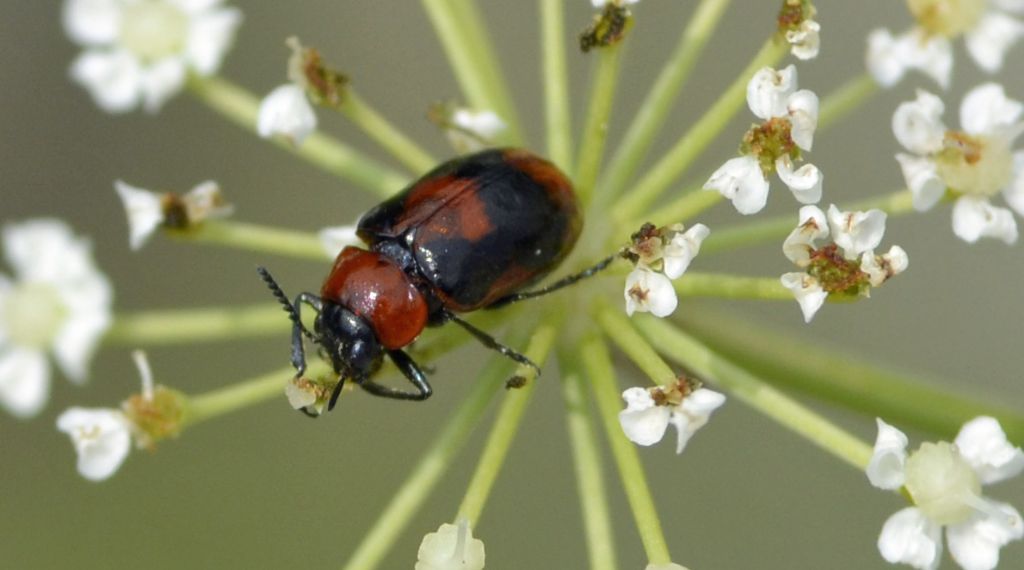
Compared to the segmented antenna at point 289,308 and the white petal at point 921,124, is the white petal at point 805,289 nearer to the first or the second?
the white petal at point 921,124

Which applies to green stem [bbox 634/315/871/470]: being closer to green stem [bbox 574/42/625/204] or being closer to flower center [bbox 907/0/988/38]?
green stem [bbox 574/42/625/204]

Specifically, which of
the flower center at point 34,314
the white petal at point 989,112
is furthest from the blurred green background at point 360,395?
the white petal at point 989,112

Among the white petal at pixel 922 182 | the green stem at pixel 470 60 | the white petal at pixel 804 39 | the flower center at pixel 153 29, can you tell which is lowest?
the white petal at pixel 922 182

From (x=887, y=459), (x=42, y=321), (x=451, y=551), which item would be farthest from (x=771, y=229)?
(x=42, y=321)

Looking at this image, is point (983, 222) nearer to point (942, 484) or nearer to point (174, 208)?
point (942, 484)

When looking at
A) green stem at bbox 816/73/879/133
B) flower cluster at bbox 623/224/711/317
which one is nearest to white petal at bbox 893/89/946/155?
green stem at bbox 816/73/879/133

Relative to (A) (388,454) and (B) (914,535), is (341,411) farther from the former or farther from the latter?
(B) (914,535)
